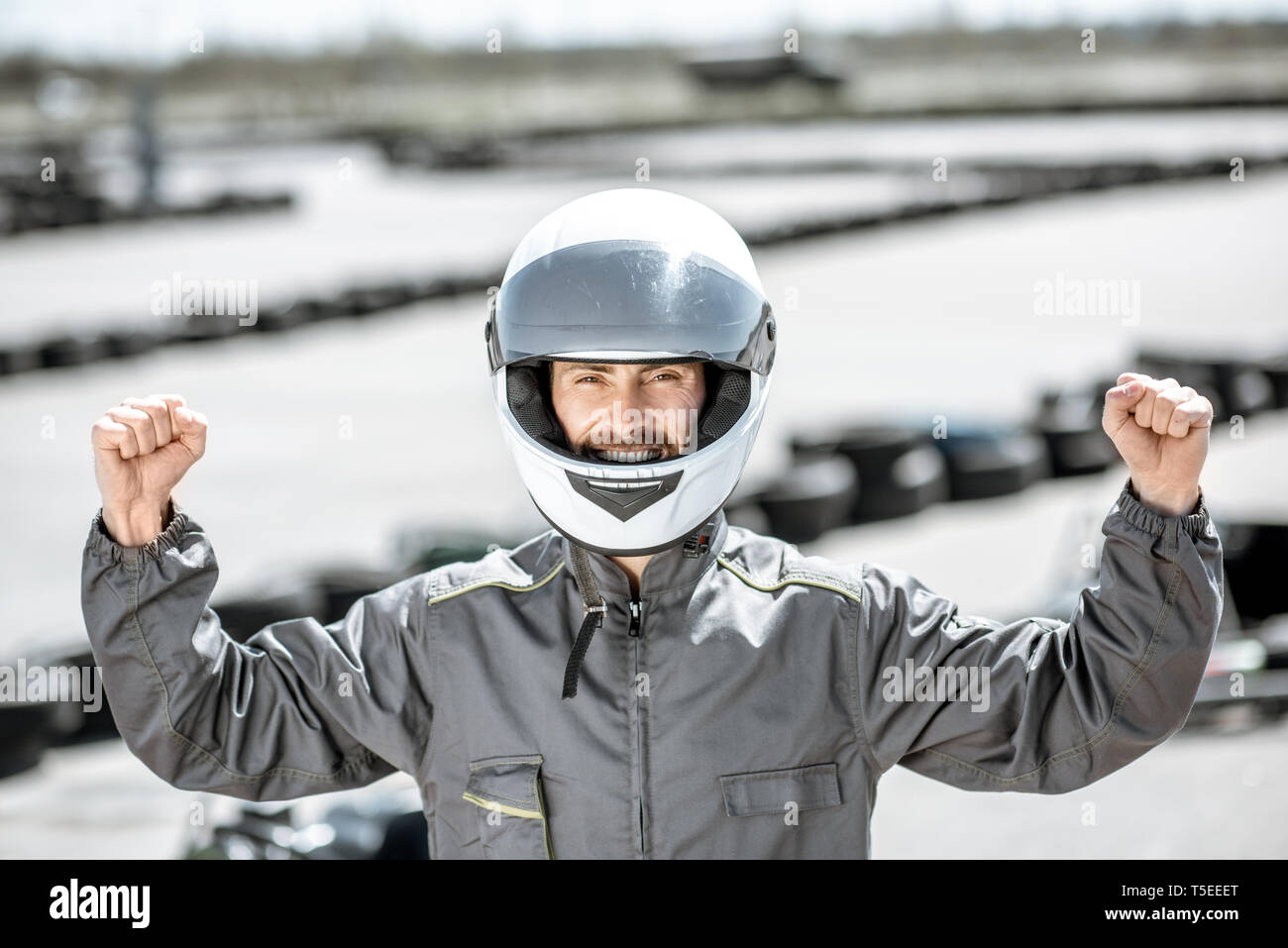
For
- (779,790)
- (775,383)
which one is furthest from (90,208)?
(779,790)

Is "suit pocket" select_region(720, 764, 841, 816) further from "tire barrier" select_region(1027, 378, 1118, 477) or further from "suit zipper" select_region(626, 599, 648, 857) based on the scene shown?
"tire barrier" select_region(1027, 378, 1118, 477)

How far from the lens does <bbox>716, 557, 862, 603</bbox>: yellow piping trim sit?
5.36 feet

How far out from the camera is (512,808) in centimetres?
159

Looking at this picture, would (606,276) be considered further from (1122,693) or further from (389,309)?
(389,309)

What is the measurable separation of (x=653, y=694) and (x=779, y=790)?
0.55ft

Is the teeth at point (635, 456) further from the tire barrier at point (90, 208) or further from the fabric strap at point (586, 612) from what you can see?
the tire barrier at point (90, 208)

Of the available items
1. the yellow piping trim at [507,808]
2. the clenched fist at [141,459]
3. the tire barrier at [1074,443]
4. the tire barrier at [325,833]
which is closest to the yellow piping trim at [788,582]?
the yellow piping trim at [507,808]

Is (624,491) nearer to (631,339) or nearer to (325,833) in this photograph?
(631,339)

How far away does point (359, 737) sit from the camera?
163 centimetres

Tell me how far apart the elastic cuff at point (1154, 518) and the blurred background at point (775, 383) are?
1.32 m

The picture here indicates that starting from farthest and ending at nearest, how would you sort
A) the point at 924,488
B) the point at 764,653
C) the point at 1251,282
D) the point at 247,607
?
the point at 1251,282 → the point at 924,488 → the point at 247,607 → the point at 764,653

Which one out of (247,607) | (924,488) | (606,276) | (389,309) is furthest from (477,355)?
(606,276)

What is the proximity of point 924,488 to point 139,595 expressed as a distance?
193 inches

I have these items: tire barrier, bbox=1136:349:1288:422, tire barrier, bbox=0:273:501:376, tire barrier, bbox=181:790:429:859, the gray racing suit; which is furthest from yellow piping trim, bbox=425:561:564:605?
tire barrier, bbox=0:273:501:376
